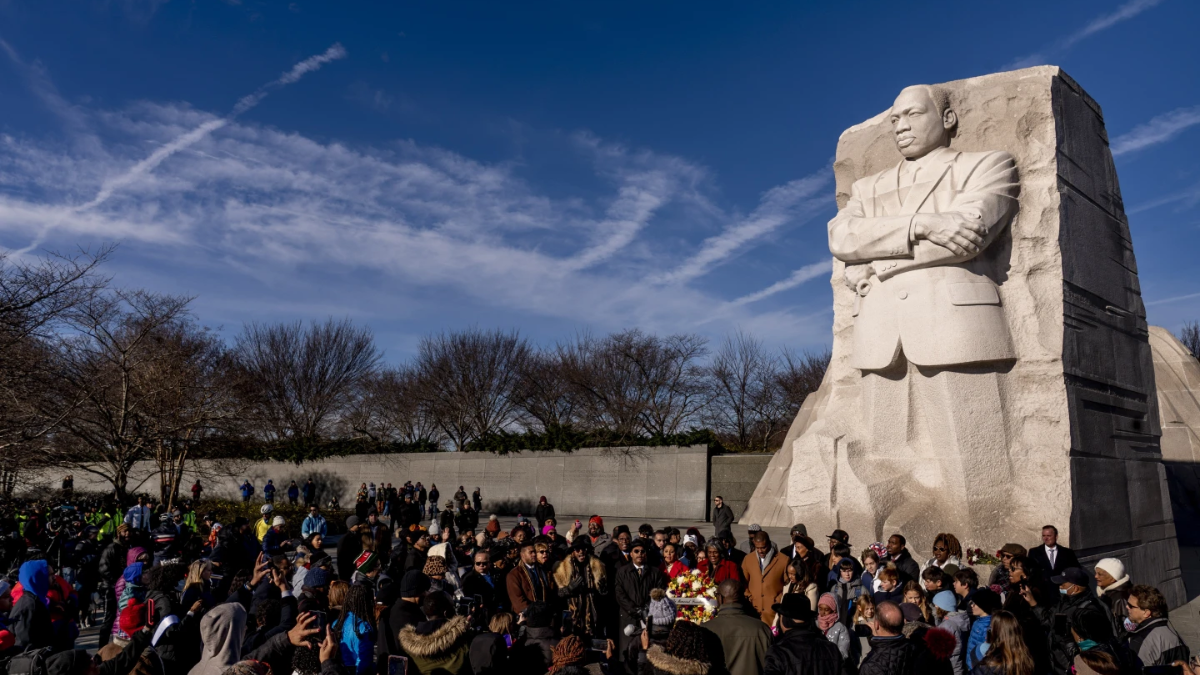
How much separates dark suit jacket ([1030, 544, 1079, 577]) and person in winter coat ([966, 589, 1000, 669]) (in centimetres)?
290

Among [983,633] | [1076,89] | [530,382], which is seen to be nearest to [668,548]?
[983,633]

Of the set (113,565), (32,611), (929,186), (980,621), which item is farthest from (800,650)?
(113,565)

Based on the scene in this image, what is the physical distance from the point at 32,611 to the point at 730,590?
5.42 metres

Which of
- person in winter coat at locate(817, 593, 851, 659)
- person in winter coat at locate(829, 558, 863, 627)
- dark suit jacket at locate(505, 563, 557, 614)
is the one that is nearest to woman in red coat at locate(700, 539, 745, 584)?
A: person in winter coat at locate(829, 558, 863, 627)

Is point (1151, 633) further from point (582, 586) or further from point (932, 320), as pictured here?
point (932, 320)

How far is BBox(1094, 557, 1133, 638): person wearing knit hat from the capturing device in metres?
5.52

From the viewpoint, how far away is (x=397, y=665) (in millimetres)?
4414

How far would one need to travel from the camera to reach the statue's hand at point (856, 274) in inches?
366

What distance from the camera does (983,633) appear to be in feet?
15.5

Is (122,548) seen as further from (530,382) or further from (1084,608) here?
(530,382)

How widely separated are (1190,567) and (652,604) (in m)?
11.5

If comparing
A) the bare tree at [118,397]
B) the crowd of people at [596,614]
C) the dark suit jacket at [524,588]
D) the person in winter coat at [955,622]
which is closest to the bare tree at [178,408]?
the bare tree at [118,397]

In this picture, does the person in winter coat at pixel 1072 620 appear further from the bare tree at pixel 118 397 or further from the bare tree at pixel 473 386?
the bare tree at pixel 473 386

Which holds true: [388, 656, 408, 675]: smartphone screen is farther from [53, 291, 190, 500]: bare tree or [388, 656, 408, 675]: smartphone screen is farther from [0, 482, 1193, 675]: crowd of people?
[53, 291, 190, 500]: bare tree
